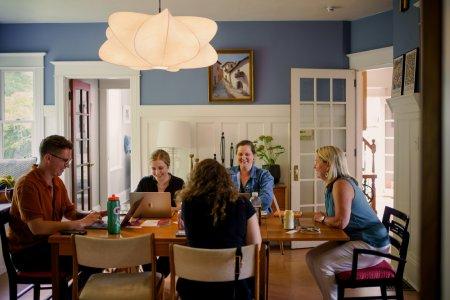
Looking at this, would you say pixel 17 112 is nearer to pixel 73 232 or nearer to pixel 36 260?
pixel 36 260

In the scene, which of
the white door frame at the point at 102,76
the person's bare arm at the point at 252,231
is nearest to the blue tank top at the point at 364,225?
the person's bare arm at the point at 252,231

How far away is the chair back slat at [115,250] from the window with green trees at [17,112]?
3.88m

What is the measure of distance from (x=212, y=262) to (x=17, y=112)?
4.50 metres

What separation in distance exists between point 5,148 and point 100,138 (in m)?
1.93

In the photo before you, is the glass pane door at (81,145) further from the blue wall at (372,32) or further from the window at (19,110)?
the blue wall at (372,32)

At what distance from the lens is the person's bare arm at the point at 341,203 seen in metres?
2.96

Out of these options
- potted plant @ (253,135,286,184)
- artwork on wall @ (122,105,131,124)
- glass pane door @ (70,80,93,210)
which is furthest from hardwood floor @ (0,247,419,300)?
artwork on wall @ (122,105,131,124)

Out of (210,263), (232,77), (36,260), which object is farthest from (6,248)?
(232,77)

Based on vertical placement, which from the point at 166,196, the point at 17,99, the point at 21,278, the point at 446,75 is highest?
the point at 17,99

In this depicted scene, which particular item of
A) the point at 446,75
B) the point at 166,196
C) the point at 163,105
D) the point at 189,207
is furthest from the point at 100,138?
the point at 446,75

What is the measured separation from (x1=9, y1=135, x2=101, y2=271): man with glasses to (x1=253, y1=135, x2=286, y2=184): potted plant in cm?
280

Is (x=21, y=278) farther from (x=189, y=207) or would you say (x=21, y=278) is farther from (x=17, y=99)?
(x=17, y=99)

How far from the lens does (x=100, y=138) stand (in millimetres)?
7699

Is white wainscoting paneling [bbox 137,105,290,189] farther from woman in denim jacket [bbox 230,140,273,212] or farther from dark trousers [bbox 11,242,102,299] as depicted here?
dark trousers [bbox 11,242,102,299]
